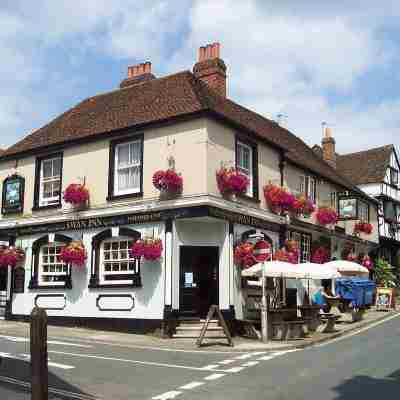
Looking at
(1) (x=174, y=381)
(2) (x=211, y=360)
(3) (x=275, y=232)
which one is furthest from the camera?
(3) (x=275, y=232)

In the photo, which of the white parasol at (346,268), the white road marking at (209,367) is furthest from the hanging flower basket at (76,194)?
the white parasol at (346,268)

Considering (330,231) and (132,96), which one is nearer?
(132,96)

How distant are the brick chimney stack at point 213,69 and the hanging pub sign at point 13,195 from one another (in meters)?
8.15

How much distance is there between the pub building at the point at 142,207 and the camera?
663 inches

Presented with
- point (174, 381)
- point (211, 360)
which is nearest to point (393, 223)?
point (211, 360)

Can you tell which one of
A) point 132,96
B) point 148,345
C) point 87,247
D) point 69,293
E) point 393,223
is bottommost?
point 148,345

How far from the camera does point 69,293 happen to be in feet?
61.9

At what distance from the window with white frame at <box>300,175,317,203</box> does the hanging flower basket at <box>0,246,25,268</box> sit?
11133mm

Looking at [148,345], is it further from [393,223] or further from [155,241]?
[393,223]

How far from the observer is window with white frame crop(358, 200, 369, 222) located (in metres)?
30.3

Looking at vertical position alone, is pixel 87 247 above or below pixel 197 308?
above

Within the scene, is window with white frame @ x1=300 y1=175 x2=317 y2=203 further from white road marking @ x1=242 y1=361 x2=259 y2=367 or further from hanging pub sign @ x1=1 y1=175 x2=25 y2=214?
white road marking @ x1=242 y1=361 x2=259 y2=367

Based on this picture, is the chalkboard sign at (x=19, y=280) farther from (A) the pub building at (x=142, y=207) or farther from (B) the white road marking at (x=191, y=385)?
(B) the white road marking at (x=191, y=385)

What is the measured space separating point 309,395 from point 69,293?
12012 mm
